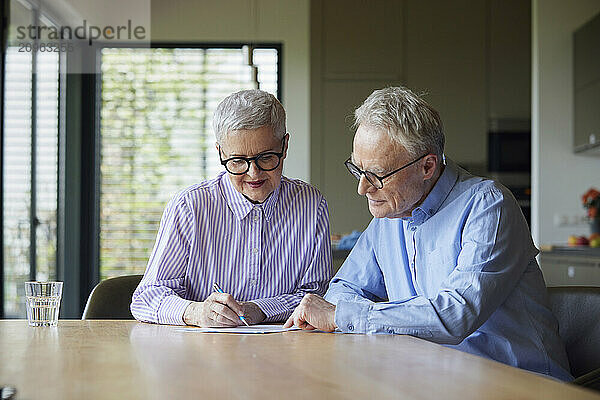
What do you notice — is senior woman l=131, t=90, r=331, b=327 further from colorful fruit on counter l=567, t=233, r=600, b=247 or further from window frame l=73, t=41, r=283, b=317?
window frame l=73, t=41, r=283, b=317

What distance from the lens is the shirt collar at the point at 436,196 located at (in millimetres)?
1801

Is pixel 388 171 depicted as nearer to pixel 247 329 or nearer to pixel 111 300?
pixel 247 329

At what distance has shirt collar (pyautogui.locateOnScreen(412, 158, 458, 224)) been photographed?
1801 millimetres

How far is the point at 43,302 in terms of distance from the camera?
169cm

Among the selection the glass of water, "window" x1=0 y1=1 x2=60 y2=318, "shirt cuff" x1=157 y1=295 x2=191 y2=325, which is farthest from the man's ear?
"window" x1=0 y1=1 x2=60 y2=318

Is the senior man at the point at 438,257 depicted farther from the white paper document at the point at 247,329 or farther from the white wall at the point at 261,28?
the white wall at the point at 261,28

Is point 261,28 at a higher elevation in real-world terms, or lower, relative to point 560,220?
higher

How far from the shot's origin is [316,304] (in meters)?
1.64

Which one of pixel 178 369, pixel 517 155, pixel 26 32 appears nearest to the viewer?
pixel 178 369

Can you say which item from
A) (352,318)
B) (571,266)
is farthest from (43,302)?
(571,266)

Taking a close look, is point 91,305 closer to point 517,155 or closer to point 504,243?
point 504,243

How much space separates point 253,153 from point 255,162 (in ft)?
0.07

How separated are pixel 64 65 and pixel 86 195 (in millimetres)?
922

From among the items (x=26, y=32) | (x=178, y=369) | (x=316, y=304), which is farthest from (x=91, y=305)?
(x=26, y=32)
